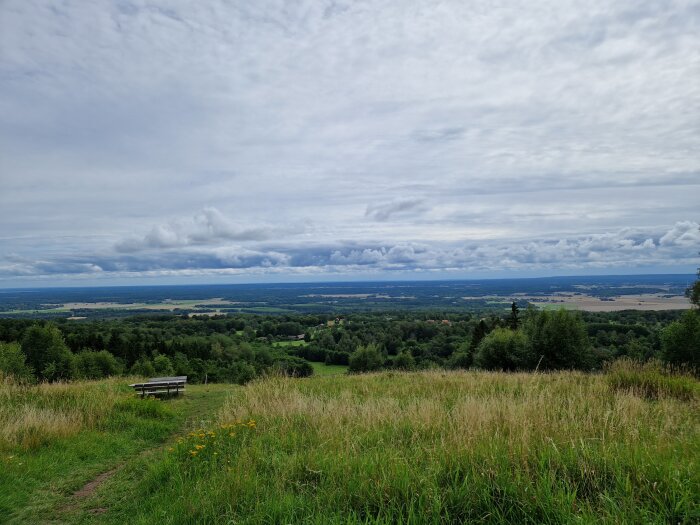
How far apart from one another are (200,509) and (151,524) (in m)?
0.59

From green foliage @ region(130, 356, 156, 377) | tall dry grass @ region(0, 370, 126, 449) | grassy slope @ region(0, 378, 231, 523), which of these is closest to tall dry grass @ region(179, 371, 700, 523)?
grassy slope @ region(0, 378, 231, 523)

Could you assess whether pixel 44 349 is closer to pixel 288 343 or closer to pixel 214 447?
pixel 288 343

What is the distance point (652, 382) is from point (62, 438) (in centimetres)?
1200

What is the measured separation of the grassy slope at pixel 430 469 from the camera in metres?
3.71

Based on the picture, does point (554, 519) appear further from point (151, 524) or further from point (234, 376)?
point (234, 376)

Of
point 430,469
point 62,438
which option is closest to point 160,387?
point 62,438

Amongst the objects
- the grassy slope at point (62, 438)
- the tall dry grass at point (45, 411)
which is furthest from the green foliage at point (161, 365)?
the grassy slope at point (62, 438)

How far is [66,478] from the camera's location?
21.7 ft

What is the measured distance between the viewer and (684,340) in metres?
29.0

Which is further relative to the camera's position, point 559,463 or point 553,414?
point 553,414

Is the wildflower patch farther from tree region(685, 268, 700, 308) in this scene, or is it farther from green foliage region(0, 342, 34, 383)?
green foliage region(0, 342, 34, 383)

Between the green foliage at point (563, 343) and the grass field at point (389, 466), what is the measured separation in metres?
20.9

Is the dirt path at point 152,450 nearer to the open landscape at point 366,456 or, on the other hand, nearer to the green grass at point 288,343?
the open landscape at point 366,456

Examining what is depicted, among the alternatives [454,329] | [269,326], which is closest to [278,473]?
[454,329]
